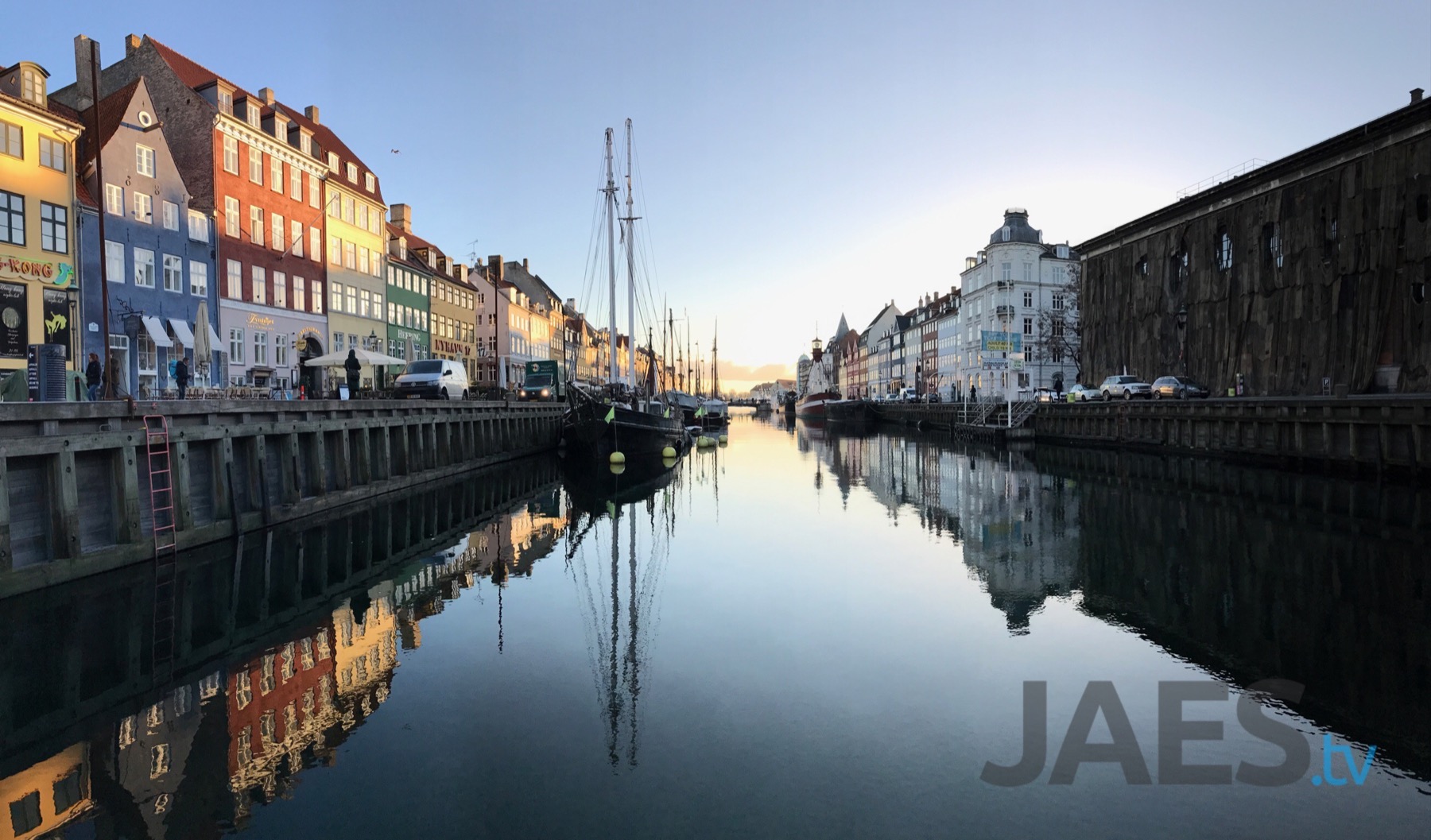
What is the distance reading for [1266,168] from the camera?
133ft

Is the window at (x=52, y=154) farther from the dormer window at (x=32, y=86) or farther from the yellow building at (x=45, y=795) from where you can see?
the yellow building at (x=45, y=795)

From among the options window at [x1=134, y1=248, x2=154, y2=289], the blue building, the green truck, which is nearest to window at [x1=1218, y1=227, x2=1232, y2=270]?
the green truck

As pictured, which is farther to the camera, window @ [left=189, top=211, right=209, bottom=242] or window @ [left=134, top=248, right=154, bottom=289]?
window @ [left=189, top=211, right=209, bottom=242]

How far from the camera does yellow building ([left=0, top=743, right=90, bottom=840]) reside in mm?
5914

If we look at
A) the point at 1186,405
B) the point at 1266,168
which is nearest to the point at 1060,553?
the point at 1186,405

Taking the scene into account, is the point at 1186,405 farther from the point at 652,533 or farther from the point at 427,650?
the point at 427,650

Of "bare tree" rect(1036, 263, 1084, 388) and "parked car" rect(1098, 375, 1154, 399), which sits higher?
"bare tree" rect(1036, 263, 1084, 388)

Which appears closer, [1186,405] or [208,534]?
[208,534]

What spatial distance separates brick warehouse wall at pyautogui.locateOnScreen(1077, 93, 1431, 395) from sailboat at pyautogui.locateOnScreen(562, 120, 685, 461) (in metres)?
32.1

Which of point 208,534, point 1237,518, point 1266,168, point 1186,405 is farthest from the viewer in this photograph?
point 1266,168

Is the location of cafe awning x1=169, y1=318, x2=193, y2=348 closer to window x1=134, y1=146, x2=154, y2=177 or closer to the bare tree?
window x1=134, y1=146, x2=154, y2=177

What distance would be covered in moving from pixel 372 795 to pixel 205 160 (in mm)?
40136

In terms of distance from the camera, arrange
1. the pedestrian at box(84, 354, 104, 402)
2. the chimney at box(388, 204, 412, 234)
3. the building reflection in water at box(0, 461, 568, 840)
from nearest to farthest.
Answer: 1. the building reflection in water at box(0, 461, 568, 840)
2. the pedestrian at box(84, 354, 104, 402)
3. the chimney at box(388, 204, 412, 234)

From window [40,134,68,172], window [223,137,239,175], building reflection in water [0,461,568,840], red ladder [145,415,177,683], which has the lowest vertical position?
building reflection in water [0,461,568,840]
